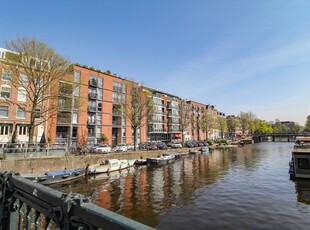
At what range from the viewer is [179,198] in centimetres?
1877

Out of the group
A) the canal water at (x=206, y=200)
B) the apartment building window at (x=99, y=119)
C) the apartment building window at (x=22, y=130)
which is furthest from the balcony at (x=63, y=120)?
the canal water at (x=206, y=200)

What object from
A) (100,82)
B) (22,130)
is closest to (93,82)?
(100,82)

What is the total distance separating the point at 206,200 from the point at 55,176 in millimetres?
16623

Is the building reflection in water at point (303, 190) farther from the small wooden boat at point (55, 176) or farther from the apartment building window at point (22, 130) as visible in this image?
the apartment building window at point (22, 130)

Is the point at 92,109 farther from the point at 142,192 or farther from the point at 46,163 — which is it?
the point at 142,192

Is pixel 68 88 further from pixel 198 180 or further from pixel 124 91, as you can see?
pixel 124 91

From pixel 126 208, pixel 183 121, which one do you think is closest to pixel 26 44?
pixel 126 208

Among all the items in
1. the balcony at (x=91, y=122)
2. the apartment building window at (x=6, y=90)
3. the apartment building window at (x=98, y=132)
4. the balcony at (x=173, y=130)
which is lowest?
the apartment building window at (x=98, y=132)

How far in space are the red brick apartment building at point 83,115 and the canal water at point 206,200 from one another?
1576 centimetres

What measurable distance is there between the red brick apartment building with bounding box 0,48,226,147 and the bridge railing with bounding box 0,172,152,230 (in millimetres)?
28843

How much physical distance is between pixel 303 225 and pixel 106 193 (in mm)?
15956

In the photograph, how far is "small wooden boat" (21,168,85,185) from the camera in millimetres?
21572

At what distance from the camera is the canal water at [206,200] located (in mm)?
13922

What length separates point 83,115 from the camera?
46469mm
